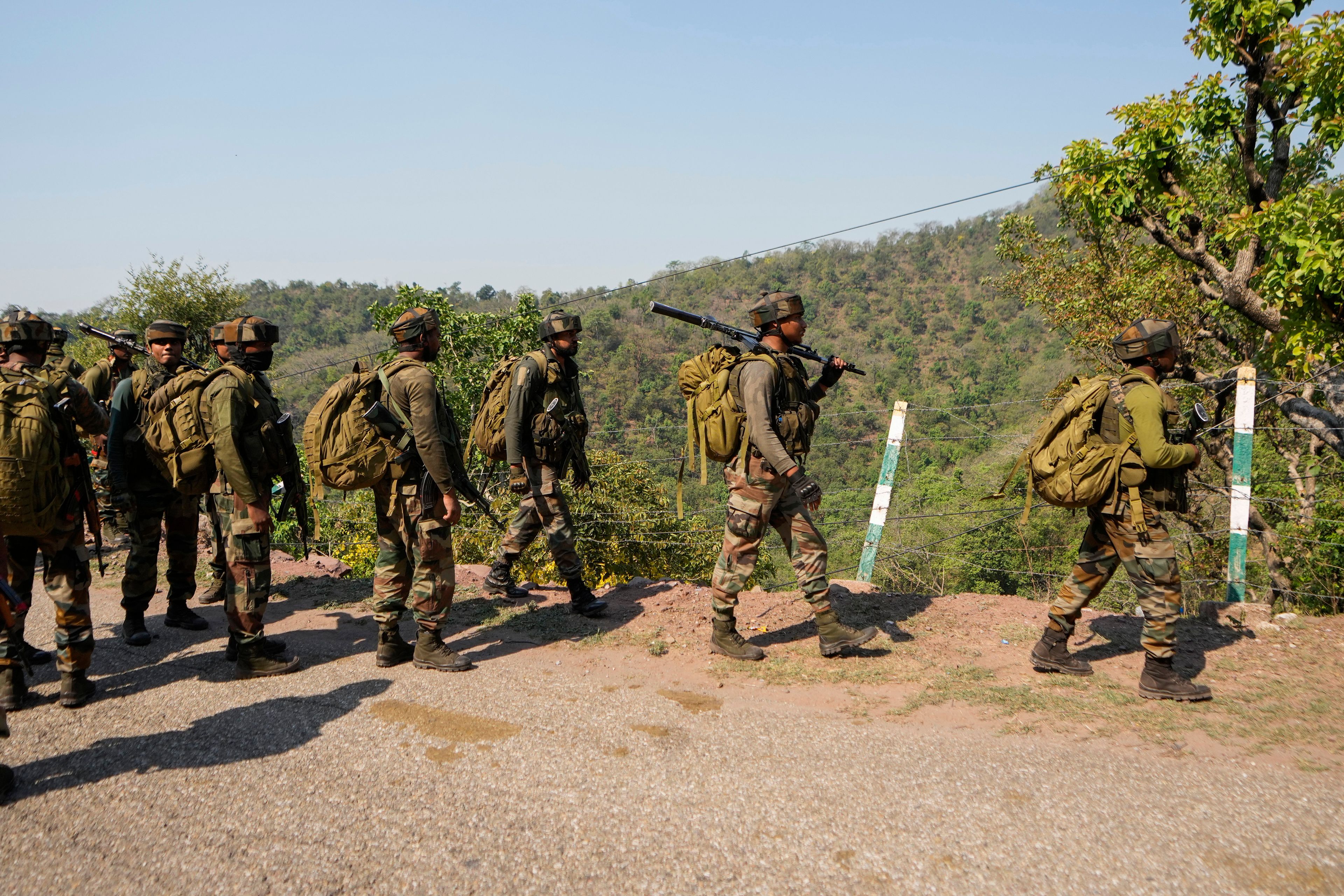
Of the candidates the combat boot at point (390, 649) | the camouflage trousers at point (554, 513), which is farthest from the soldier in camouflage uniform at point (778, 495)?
the combat boot at point (390, 649)

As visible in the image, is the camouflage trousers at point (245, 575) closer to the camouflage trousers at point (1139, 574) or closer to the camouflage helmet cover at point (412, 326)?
the camouflage helmet cover at point (412, 326)

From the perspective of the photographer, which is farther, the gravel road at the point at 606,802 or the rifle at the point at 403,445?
the rifle at the point at 403,445

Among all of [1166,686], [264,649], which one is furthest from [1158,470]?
[264,649]

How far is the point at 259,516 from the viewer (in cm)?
449

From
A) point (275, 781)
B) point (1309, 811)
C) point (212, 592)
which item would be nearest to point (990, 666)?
point (1309, 811)

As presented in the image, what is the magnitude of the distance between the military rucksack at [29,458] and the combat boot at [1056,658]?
5327 mm

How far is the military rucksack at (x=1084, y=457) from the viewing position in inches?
162

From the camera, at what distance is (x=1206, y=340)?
13.6m

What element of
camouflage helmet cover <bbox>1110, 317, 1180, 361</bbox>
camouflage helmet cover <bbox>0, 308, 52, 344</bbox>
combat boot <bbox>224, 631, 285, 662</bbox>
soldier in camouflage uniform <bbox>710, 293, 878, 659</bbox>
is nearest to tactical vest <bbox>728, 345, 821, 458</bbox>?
soldier in camouflage uniform <bbox>710, 293, 878, 659</bbox>

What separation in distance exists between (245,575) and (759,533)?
Result: 9.77 ft

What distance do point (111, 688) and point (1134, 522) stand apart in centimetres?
562

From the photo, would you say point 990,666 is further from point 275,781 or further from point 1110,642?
point 275,781

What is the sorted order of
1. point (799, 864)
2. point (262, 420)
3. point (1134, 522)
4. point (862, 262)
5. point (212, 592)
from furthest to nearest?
Answer: 1. point (862, 262)
2. point (212, 592)
3. point (262, 420)
4. point (1134, 522)
5. point (799, 864)

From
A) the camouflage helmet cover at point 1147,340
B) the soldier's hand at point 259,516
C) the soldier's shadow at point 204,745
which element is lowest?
the soldier's shadow at point 204,745
